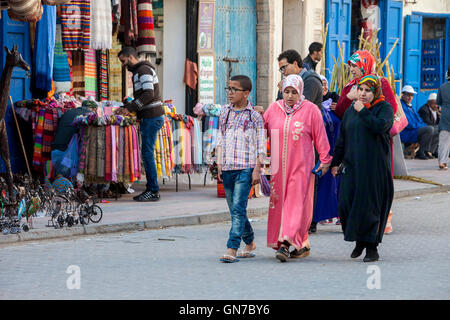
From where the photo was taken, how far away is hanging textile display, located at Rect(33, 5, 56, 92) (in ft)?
43.7

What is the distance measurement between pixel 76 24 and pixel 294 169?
598 cm

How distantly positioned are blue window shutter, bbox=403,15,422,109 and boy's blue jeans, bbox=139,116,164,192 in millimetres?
11987

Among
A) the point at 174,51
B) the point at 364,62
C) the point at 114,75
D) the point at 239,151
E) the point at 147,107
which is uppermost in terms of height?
the point at 174,51

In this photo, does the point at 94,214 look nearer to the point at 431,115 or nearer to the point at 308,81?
the point at 308,81

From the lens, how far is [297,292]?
7273 mm

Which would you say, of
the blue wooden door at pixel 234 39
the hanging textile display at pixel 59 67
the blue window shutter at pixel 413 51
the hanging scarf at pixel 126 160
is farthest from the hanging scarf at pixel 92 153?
the blue window shutter at pixel 413 51

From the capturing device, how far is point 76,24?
13.8 meters

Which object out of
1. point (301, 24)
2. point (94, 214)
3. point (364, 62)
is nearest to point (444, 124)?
point (301, 24)

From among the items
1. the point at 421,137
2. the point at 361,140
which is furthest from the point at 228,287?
the point at 421,137

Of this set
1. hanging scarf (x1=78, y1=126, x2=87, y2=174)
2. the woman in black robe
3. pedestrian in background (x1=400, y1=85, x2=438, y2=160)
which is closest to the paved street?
the woman in black robe

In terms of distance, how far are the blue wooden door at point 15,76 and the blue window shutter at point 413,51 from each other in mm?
12354

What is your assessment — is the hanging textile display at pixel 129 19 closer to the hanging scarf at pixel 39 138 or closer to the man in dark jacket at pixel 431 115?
the hanging scarf at pixel 39 138

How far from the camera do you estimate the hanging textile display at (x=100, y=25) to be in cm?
1397
